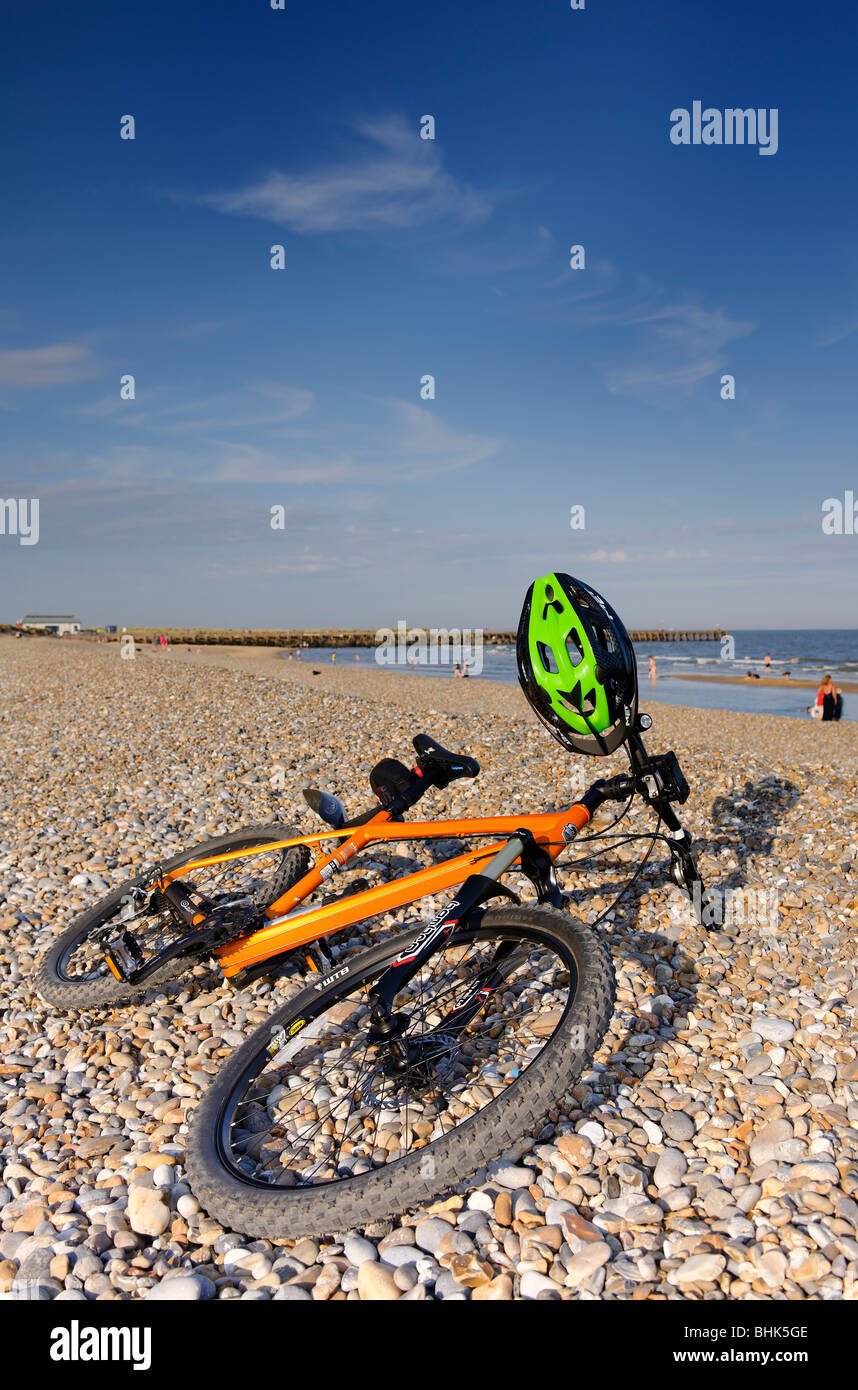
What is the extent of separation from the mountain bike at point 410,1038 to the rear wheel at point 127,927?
0.63m

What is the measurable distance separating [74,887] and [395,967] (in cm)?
487

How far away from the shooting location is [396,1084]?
148 inches

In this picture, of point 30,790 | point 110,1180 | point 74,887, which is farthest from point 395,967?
point 30,790

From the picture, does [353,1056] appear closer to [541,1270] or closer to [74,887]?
[541,1270]

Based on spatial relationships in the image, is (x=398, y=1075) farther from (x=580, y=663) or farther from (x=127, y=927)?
(x=127, y=927)

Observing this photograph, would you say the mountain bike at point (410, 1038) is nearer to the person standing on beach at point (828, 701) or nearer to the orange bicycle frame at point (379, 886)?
the orange bicycle frame at point (379, 886)

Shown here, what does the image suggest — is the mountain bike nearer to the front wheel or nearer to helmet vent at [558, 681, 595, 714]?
the front wheel

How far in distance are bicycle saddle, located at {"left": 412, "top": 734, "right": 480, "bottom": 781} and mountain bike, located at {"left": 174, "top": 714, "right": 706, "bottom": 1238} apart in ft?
0.04

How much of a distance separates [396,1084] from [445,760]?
1898mm

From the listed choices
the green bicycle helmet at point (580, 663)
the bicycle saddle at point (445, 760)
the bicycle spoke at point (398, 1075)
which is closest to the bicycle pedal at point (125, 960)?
the bicycle spoke at point (398, 1075)

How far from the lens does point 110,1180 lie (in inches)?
142

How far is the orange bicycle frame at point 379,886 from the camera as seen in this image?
417 cm

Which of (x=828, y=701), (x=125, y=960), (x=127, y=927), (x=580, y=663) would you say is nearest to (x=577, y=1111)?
(x=580, y=663)
